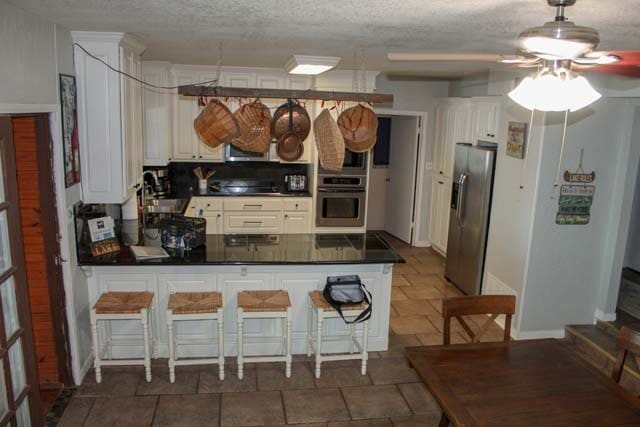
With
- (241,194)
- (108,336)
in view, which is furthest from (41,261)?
(241,194)

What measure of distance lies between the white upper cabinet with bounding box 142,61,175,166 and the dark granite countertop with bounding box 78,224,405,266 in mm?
1450

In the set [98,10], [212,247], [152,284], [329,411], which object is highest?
[98,10]

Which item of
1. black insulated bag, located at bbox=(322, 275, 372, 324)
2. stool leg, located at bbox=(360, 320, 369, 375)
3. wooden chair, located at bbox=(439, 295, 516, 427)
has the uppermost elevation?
wooden chair, located at bbox=(439, 295, 516, 427)

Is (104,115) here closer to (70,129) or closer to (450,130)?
(70,129)

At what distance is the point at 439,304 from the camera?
5352 mm

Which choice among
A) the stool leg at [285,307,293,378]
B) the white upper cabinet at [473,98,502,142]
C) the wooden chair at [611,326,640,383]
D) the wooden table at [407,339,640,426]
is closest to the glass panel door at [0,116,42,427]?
the stool leg at [285,307,293,378]

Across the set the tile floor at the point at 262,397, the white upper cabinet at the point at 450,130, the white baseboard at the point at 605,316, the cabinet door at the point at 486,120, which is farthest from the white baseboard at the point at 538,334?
the white upper cabinet at the point at 450,130

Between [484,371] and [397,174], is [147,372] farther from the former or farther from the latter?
[397,174]

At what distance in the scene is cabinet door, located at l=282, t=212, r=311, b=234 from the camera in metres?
6.15

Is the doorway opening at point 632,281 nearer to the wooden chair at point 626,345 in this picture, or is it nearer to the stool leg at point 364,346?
the wooden chair at point 626,345

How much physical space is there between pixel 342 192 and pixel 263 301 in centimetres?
273

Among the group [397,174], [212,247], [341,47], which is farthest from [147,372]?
[397,174]

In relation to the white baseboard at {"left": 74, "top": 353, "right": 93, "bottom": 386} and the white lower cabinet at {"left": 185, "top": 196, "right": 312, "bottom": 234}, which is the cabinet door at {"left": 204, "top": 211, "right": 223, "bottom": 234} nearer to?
the white lower cabinet at {"left": 185, "top": 196, "right": 312, "bottom": 234}

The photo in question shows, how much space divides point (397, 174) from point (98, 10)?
574 centimetres
